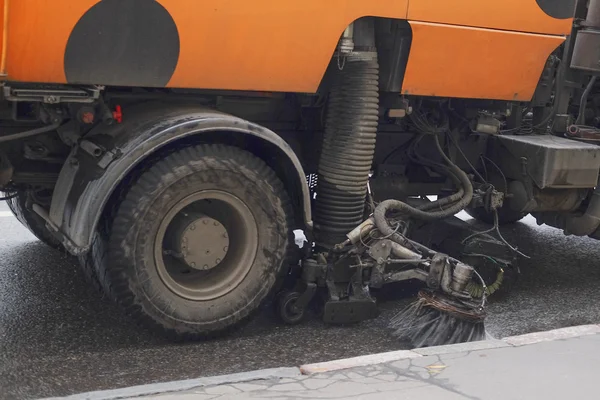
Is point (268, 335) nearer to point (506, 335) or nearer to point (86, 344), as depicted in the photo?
point (86, 344)

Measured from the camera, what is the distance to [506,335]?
5379 mm

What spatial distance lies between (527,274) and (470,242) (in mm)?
1227

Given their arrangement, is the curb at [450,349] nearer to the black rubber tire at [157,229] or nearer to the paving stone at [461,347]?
the paving stone at [461,347]

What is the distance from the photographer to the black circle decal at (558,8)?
217 inches

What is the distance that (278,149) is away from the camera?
4.90m

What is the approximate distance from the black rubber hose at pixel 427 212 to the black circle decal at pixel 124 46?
5.14ft

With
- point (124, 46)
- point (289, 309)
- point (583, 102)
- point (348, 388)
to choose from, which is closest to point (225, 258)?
point (289, 309)


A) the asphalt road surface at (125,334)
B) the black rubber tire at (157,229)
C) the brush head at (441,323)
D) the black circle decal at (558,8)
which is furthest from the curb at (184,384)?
the black circle decal at (558,8)

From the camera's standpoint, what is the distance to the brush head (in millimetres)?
4961

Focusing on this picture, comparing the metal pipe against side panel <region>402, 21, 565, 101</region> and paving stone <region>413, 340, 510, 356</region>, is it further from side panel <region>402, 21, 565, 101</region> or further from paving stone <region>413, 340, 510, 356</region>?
paving stone <region>413, 340, 510, 356</region>

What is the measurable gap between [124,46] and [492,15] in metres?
2.34

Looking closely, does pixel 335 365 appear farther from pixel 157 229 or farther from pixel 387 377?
pixel 157 229

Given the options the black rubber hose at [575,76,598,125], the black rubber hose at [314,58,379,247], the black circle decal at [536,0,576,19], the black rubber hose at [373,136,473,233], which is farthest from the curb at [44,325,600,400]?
the black circle decal at [536,0,576,19]

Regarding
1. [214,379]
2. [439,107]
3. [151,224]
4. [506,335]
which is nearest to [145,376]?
[214,379]
